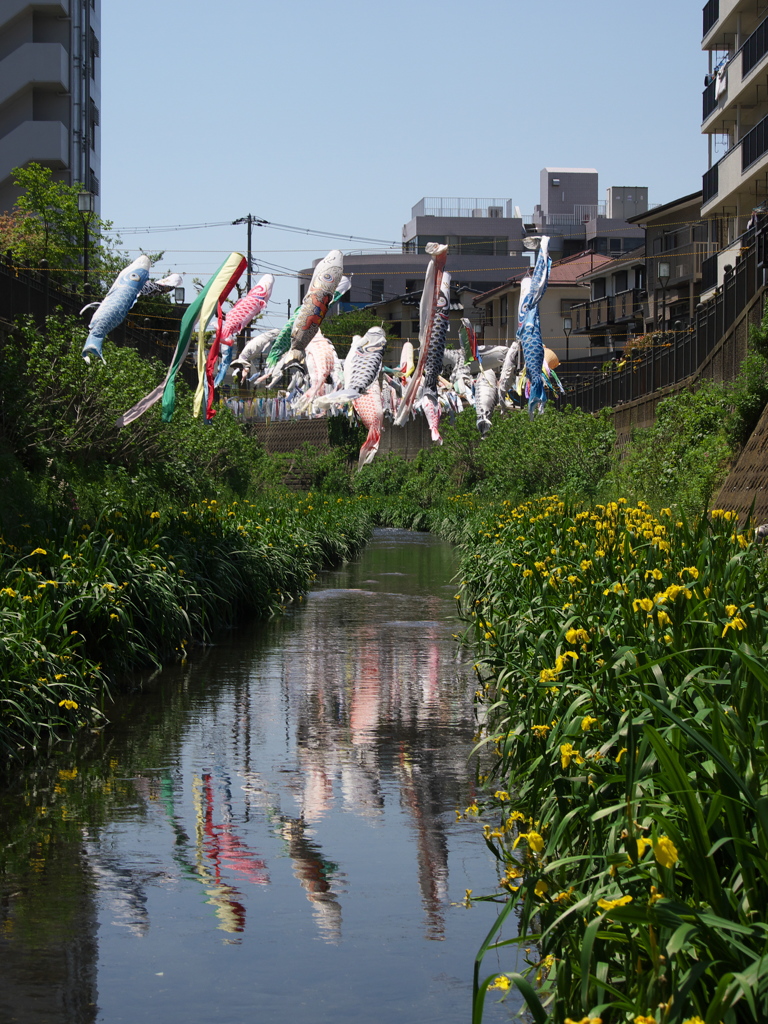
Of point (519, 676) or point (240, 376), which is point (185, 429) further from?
point (240, 376)

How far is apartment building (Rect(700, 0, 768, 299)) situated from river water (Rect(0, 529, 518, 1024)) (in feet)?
80.1

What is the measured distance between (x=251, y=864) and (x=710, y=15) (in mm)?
37718

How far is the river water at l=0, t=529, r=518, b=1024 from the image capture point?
14.6 feet

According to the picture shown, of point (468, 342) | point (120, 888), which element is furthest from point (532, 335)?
point (120, 888)

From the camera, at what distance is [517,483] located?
26750 mm

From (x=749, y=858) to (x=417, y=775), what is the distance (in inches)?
173

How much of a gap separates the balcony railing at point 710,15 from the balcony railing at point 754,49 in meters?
4.32

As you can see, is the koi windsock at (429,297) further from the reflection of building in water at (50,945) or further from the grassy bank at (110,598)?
the reflection of building in water at (50,945)

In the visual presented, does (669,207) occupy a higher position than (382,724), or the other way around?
(669,207)

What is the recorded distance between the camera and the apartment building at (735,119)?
3172 cm

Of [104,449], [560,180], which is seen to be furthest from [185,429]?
[560,180]

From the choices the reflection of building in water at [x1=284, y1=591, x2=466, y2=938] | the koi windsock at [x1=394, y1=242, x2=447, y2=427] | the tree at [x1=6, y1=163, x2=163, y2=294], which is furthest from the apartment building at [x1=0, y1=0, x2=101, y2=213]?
the reflection of building in water at [x1=284, y1=591, x2=466, y2=938]

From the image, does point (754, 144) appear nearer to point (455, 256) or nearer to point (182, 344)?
point (182, 344)

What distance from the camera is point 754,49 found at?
32.0m
